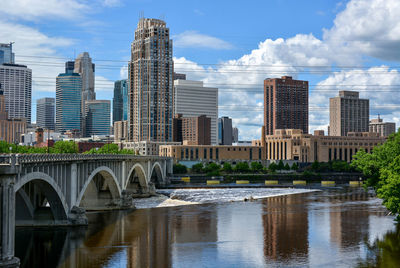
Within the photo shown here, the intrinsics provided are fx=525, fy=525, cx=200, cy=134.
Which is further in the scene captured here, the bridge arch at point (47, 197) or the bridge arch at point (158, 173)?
the bridge arch at point (158, 173)

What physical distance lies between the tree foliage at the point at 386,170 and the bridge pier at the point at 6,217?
1837 inches

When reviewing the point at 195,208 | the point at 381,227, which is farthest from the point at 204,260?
the point at 195,208

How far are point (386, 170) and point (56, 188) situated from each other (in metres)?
45.1

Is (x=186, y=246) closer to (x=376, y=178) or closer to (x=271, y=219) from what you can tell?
(x=271, y=219)

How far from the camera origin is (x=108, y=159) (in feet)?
317

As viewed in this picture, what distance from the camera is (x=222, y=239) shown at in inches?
2721

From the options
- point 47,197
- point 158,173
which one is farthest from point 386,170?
point 158,173

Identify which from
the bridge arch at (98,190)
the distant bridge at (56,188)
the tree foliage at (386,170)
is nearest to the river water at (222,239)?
the distant bridge at (56,188)

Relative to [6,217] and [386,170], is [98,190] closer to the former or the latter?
[386,170]

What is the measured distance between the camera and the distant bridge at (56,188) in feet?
157

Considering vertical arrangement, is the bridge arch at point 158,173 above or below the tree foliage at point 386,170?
below

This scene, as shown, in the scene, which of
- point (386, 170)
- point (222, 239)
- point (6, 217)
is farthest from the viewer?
point (386, 170)

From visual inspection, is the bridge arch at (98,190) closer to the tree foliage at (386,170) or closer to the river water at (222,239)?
the river water at (222,239)

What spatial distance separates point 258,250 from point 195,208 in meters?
45.6
